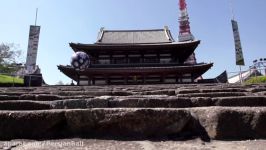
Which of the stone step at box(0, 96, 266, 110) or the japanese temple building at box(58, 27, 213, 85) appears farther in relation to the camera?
the japanese temple building at box(58, 27, 213, 85)

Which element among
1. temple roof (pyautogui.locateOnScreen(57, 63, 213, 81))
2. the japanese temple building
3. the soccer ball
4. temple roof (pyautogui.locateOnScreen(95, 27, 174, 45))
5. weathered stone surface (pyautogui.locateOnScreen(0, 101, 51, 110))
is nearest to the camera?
weathered stone surface (pyautogui.locateOnScreen(0, 101, 51, 110))

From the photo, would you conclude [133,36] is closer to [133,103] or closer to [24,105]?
[133,103]

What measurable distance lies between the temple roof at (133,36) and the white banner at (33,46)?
9.02 meters

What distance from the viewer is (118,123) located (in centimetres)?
184

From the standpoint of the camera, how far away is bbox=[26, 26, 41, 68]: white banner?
18139mm

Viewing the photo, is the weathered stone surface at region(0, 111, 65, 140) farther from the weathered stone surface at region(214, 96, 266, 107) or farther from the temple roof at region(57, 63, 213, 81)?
the temple roof at region(57, 63, 213, 81)

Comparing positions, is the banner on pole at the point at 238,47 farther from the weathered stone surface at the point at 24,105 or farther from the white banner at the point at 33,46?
the weathered stone surface at the point at 24,105

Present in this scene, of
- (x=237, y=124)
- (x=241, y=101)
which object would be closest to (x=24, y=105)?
(x=237, y=124)

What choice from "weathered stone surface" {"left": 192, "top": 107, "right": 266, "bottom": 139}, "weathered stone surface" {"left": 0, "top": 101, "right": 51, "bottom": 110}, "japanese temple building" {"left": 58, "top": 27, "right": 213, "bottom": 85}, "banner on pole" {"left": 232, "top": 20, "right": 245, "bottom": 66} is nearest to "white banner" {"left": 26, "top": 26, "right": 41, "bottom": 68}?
"japanese temple building" {"left": 58, "top": 27, "right": 213, "bottom": 85}

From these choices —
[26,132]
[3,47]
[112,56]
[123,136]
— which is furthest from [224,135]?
[3,47]

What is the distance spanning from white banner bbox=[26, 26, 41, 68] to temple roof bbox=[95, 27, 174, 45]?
9021 millimetres

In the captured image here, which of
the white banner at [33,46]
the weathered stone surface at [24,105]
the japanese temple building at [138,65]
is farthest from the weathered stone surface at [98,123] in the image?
the japanese temple building at [138,65]

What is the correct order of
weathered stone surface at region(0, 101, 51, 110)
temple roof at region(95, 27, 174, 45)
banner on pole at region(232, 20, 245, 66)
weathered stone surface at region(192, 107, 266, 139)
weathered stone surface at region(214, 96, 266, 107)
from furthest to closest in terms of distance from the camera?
temple roof at region(95, 27, 174, 45), banner on pole at region(232, 20, 245, 66), weathered stone surface at region(214, 96, 266, 107), weathered stone surface at region(0, 101, 51, 110), weathered stone surface at region(192, 107, 266, 139)

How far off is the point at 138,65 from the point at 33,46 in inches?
340
